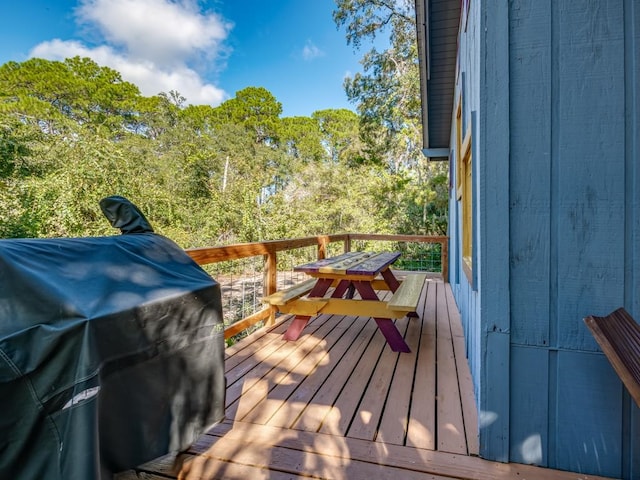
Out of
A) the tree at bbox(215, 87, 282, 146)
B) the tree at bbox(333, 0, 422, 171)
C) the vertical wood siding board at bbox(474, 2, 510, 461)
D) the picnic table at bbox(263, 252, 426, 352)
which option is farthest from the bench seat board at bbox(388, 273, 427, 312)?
the tree at bbox(215, 87, 282, 146)

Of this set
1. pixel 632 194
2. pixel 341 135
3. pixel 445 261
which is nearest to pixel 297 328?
pixel 632 194

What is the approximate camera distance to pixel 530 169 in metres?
1.48

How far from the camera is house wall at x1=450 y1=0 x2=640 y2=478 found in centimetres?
138

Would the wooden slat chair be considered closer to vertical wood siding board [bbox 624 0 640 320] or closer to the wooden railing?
vertical wood siding board [bbox 624 0 640 320]

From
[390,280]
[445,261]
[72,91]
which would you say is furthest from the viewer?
[72,91]

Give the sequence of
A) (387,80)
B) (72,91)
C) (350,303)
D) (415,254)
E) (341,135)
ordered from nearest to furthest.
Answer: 1. (350,303)
2. (415,254)
3. (387,80)
4. (72,91)
5. (341,135)

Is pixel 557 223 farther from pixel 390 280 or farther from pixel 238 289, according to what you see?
pixel 238 289

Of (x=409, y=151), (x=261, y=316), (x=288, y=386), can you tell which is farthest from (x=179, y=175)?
(x=288, y=386)

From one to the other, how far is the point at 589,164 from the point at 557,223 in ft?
0.86

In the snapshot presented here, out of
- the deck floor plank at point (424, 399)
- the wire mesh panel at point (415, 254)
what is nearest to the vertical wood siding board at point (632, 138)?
the deck floor plank at point (424, 399)

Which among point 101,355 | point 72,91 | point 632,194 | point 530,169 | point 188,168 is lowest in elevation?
point 101,355

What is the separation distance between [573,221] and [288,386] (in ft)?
5.91

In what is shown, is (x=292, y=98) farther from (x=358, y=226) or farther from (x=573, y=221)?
(x=573, y=221)

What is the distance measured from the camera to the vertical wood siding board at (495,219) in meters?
1.50
